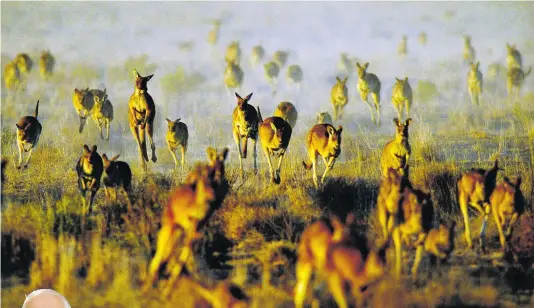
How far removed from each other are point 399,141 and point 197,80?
6.19 metres

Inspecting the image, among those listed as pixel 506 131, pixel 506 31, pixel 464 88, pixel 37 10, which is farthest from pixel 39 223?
pixel 464 88

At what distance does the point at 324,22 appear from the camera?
966cm

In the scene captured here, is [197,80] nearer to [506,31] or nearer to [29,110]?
[29,110]

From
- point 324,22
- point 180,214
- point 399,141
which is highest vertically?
point 324,22

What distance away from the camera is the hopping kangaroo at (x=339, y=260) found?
16.9 feet

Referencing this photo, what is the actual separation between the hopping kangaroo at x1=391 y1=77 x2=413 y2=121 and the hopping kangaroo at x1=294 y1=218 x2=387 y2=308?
35.9ft

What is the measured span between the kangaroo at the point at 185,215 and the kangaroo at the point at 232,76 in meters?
12.0

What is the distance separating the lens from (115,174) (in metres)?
8.09

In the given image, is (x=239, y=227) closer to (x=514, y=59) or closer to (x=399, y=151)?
(x=399, y=151)

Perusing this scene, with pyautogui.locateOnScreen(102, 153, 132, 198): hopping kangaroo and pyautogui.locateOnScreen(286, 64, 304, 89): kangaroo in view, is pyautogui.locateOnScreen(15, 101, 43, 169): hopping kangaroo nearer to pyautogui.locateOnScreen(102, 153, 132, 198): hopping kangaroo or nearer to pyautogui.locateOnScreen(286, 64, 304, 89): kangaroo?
pyautogui.locateOnScreen(102, 153, 132, 198): hopping kangaroo

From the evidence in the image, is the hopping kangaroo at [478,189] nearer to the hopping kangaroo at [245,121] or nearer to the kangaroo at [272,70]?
the hopping kangaroo at [245,121]

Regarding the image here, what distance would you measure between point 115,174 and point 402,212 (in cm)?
371

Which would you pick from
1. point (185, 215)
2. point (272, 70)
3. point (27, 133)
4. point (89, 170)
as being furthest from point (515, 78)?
point (185, 215)

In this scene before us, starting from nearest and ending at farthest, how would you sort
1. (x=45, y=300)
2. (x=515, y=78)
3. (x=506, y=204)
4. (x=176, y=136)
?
(x=45, y=300)
(x=506, y=204)
(x=176, y=136)
(x=515, y=78)
